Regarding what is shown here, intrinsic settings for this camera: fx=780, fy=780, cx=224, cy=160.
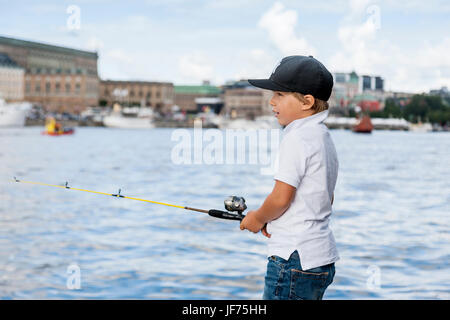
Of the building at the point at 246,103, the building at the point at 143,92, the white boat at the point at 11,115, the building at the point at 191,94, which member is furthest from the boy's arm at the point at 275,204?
the building at the point at 143,92

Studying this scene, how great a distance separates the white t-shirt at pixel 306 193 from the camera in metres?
2.85

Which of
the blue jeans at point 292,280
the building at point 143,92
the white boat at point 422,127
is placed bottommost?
the white boat at point 422,127

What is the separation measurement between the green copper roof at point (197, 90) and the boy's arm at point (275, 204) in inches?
7214

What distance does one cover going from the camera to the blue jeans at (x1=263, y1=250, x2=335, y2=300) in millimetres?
2879

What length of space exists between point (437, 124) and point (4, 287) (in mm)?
144769

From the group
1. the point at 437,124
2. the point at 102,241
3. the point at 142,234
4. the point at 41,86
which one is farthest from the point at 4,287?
the point at 41,86

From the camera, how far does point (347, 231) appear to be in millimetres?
13703

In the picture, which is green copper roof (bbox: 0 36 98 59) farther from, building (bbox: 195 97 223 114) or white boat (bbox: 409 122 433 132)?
white boat (bbox: 409 122 433 132)

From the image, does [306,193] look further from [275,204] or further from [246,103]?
[246,103]

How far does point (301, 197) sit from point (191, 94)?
604ft

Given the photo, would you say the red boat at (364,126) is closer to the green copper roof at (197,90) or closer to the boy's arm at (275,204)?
the green copper roof at (197,90)

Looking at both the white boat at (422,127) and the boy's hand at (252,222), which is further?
the white boat at (422,127)

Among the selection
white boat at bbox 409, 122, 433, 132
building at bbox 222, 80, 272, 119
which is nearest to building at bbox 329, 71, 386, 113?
white boat at bbox 409, 122, 433, 132
